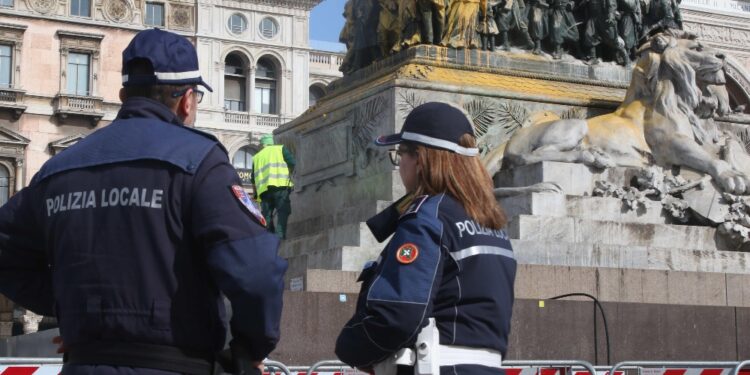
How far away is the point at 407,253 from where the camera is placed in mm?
5012

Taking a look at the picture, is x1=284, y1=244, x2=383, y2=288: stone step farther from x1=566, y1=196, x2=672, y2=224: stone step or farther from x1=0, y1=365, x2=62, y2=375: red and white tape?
x1=0, y1=365, x2=62, y2=375: red and white tape

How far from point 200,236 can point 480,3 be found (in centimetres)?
1076

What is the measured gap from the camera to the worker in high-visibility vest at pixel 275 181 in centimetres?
1595

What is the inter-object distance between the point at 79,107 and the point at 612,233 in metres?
50.7

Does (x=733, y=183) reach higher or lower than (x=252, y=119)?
lower

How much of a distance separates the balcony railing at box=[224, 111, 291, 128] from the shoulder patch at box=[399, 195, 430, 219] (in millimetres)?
59708

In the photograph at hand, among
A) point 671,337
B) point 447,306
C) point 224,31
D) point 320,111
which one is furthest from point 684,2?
point 447,306

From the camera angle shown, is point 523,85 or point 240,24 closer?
point 523,85

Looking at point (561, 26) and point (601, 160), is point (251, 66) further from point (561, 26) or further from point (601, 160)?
point (601, 160)

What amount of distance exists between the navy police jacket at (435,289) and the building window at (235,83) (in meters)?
61.2

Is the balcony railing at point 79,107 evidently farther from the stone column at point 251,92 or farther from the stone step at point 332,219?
the stone step at point 332,219

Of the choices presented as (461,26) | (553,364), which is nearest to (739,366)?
(553,364)

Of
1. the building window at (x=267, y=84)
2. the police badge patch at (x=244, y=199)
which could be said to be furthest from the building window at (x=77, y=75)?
the police badge patch at (x=244, y=199)

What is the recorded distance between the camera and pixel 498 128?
1428 centimetres
